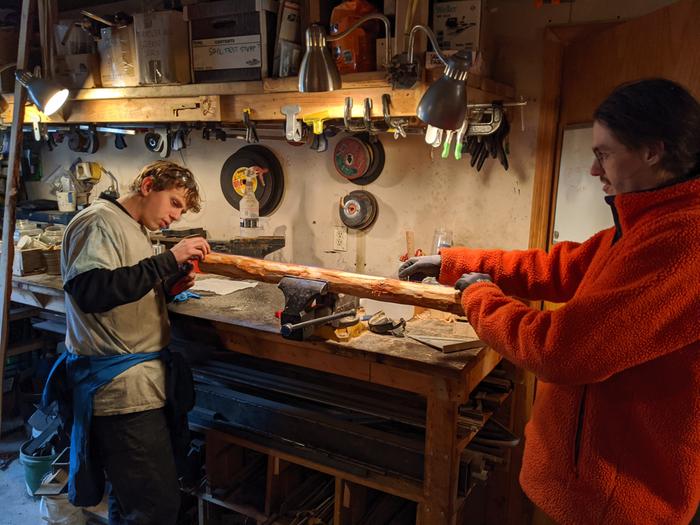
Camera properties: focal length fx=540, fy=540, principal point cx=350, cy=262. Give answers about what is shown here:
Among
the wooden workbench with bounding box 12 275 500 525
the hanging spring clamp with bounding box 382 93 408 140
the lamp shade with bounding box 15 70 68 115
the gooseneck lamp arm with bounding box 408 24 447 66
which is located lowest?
the wooden workbench with bounding box 12 275 500 525

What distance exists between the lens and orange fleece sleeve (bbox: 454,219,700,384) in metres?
0.93

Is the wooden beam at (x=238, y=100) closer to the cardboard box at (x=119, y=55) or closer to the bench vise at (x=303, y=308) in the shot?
the cardboard box at (x=119, y=55)

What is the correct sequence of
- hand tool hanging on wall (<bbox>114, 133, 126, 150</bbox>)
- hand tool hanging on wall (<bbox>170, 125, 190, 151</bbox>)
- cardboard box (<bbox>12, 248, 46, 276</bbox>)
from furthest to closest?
hand tool hanging on wall (<bbox>114, 133, 126, 150</bbox>) < hand tool hanging on wall (<bbox>170, 125, 190, 151</bbox>) < cardboard box (<bbox>12, 248, 46, 276</bbox>)

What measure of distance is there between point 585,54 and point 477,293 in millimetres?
1301

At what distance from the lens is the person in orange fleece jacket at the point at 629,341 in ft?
3.09

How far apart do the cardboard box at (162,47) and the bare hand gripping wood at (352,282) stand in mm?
855

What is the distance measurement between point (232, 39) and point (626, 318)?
1.78 m

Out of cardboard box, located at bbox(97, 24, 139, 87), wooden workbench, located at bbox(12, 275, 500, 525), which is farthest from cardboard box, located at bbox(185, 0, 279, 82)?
wooden workbench, located at bbox(12, 275, 500, 525)

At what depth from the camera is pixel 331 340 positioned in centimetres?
171

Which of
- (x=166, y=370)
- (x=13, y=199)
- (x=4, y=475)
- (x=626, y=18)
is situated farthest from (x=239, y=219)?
(x=626, y=18)

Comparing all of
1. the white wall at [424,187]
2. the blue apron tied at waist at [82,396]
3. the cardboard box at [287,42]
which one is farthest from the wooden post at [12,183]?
the cardboard box at [287,42]

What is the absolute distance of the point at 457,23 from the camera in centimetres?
194

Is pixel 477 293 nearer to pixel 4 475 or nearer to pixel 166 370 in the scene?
pixel 166 370

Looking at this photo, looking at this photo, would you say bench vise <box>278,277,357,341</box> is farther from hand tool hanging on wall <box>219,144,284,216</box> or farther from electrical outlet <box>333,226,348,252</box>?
hand tool hanging on wall <box>219,144,284,216</box>
